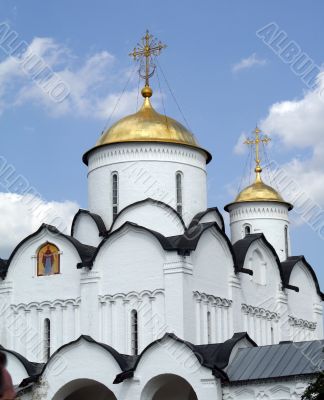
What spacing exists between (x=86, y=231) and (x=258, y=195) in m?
6.34

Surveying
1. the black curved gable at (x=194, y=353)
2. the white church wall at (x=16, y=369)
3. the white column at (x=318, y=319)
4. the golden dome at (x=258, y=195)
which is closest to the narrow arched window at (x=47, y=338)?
the white church wall at (x=16, y=369)

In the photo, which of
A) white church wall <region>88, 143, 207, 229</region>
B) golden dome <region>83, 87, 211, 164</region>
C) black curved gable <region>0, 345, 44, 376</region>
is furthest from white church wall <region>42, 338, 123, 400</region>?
golden dome <region>83, 87, 211, 164</region>

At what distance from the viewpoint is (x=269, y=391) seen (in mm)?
15078

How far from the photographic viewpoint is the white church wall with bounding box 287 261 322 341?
22.6 metres

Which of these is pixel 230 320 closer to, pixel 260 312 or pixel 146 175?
pixel 260 312

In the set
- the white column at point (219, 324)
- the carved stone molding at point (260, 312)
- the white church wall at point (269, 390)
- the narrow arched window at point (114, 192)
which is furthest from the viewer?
the narrow arched window at point (114, 192)

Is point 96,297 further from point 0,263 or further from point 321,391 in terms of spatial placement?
point 321,391

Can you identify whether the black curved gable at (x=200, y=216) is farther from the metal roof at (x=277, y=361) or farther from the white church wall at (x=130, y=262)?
the metal roof at (x=277, y=361)

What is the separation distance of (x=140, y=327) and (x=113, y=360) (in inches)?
59.7

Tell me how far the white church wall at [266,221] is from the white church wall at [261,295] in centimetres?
246

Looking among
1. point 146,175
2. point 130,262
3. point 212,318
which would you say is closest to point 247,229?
point 146,175

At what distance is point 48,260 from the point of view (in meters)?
19.8

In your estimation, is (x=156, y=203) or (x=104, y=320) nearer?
(x=104, y=320)

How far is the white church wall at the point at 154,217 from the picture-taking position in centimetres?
1972
